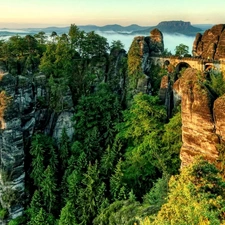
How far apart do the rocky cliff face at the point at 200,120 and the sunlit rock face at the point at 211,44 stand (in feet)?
48.8

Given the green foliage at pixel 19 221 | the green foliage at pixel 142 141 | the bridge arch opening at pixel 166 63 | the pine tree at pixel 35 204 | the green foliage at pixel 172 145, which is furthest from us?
the bridge arch opening at pixel 166 63

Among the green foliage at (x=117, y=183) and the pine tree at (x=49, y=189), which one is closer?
the green foliage at (x=117, y=183)

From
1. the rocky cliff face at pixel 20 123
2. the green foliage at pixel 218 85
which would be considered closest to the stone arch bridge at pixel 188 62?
the rocky cliff face at pixel 20 123

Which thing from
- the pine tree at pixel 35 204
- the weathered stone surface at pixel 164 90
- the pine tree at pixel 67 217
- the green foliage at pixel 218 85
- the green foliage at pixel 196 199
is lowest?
the pine tree at pixel 35 204

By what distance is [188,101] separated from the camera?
18.9 metres

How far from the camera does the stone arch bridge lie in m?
32.0

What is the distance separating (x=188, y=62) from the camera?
33.7m

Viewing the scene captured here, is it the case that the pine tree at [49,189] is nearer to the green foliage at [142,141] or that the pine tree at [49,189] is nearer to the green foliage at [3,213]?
the green foliage at [3,213]

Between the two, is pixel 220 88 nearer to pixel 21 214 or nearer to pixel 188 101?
pixel 188 101

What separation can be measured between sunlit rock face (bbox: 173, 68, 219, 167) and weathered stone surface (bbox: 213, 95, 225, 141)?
27 centimetres

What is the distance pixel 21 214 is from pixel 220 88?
56.6 ft

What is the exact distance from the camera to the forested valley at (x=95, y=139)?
22.8m

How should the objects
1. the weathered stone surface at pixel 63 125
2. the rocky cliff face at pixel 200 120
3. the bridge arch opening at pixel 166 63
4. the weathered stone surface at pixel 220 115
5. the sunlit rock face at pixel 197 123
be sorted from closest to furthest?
the weathered stone surface at pixel 220 115, the rocky cliff face at pixel 200 120, the sunlit rock face at pixel 197 123, the weathered stone surface at pixel 63 125, the bridge arch opening at pixel 166 63

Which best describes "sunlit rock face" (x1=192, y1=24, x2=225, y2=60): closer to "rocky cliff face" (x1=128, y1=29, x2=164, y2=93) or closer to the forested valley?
"rocky cliff face" (x1=128, y1=29, x2=164, y2=93)
